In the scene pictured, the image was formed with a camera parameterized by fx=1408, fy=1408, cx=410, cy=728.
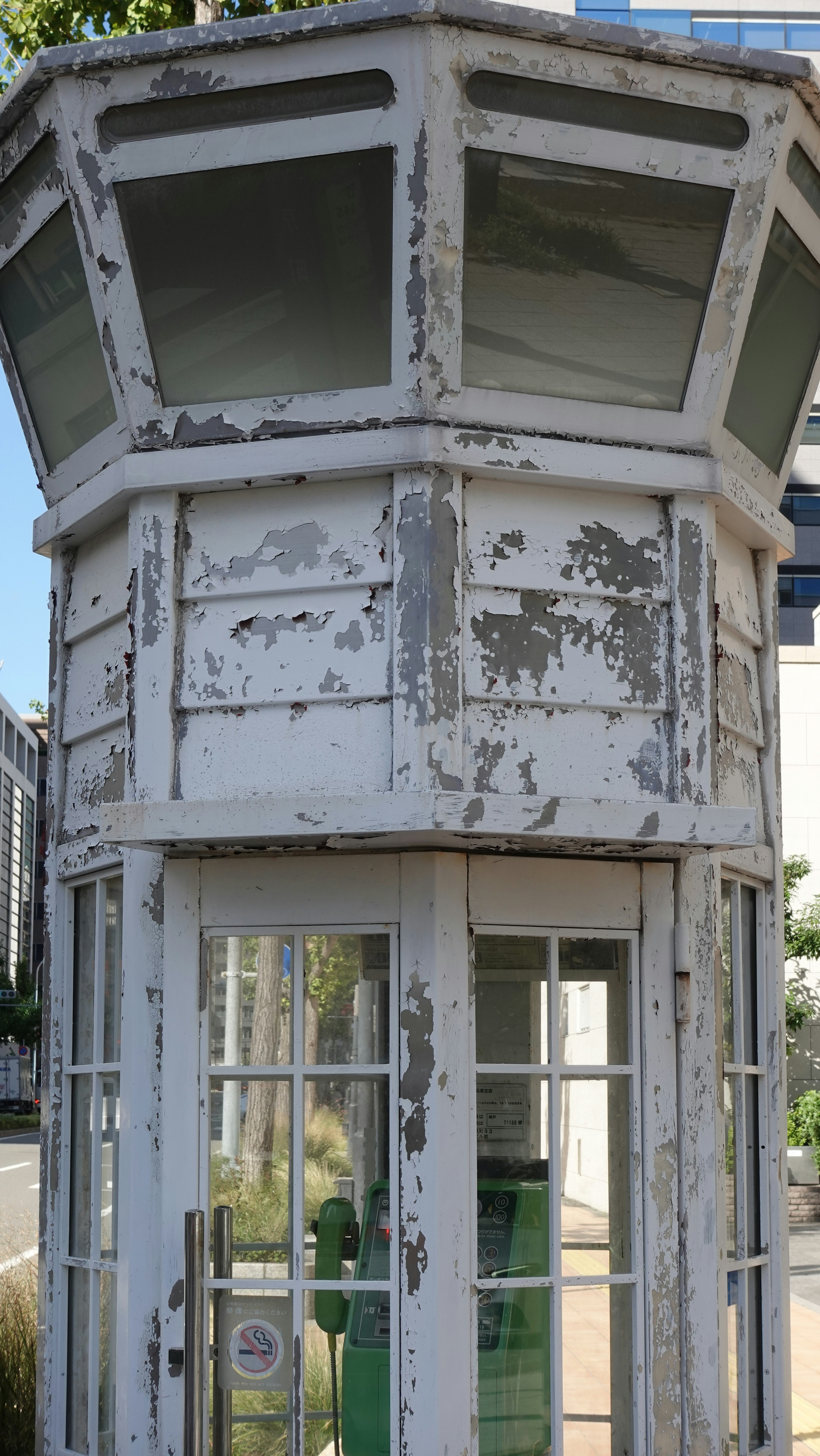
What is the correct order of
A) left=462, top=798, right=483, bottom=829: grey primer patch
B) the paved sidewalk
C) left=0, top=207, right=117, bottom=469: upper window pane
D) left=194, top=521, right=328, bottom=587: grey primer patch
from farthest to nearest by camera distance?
the paved sidewalk
left=0, top=207, right=117, bottom=469: upper window pane
left=194, top=521, right=328, bottom=587: grey primer patch
left=462, top=798, right=483, bottom=829: grey primer patch

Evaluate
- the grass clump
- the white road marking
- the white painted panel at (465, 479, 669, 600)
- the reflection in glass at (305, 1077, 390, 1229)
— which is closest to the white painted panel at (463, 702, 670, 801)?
the white painted panel at (465, 479, 669, 600)

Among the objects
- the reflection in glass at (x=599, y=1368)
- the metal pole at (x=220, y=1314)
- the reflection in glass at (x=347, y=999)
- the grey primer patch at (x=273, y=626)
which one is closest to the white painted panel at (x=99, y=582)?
the grey primer patch at (x=273, y=626)

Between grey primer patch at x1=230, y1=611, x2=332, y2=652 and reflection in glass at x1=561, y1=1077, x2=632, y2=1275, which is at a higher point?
grey primer patch at x1=230, y1=611, x2=332, y2=652

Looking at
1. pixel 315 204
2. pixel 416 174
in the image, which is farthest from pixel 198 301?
pixel 416 174

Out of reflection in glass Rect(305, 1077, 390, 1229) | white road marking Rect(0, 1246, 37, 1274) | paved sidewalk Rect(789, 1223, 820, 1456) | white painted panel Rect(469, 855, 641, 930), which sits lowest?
paved sidewalk Rect(789, 1223, 820, 1456)

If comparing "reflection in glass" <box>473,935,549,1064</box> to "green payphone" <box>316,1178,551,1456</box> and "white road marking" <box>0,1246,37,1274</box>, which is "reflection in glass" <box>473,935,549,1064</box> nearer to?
"green payphone" <box>316,1178,551,1456</box>

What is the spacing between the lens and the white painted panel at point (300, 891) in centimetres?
371

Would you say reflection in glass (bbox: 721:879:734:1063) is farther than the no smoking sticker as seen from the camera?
Yes

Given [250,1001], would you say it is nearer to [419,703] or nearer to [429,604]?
[419,703]

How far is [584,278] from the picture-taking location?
12.5ft

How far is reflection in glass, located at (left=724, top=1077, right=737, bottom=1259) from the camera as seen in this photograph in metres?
4.14

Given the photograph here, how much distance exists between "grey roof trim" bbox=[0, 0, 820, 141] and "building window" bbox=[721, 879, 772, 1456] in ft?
7.55

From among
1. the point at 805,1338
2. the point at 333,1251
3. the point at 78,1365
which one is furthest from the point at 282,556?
the point at 805,1338

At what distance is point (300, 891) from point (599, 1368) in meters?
1.48
